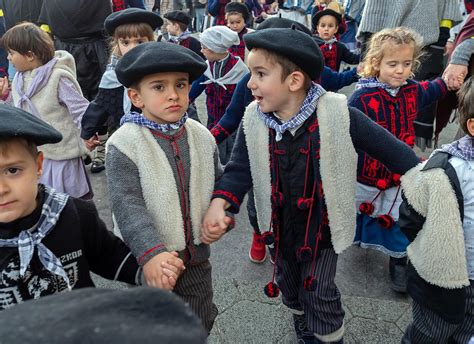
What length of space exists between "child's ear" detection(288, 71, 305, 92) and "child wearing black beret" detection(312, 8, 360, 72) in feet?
10.8

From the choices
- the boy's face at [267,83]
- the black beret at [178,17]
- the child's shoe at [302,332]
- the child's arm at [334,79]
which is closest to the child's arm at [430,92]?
the child's arm at [334,79]

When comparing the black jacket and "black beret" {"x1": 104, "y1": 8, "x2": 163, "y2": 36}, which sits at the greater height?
"black beret" {"x1": 104, "y1": 8, "x2": 163, "y2": 36}

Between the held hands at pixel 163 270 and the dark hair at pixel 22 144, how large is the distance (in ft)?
1.82

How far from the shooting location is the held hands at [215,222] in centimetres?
192

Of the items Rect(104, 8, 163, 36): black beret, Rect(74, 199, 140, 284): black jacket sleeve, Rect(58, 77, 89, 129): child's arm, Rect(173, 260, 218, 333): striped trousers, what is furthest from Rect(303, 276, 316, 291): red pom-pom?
Rect(104, 8, 163, 36): black beret

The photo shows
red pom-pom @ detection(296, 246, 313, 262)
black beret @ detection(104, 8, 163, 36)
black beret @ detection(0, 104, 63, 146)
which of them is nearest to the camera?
black beret @ detection(0, 104, 63, 146)

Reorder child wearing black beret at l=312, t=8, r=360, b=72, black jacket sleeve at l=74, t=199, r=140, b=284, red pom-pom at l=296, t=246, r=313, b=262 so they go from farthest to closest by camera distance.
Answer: child wearing black beret at l=312, t=8, r=360, b=72, red pom-pom at l=296, t=246, r=313, b=262, black jacket sleeve at l=74, t=199, r=140, b=284

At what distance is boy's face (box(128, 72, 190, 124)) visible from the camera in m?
1.87

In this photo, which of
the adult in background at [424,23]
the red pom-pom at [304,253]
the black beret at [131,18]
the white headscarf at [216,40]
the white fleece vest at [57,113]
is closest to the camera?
the red pom-pom at [304,253]

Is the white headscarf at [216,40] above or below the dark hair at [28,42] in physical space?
below

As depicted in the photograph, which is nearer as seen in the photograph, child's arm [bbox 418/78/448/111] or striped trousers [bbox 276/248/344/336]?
striped trousers [bbox 276/248/344/336]

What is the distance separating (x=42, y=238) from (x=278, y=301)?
5.58ft

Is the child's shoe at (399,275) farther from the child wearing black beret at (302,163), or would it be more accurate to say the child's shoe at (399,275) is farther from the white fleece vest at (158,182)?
the white fleece vest at (158,182)

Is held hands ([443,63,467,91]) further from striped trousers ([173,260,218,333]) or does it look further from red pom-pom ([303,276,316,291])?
striped trousers ([173,260,218,333])
